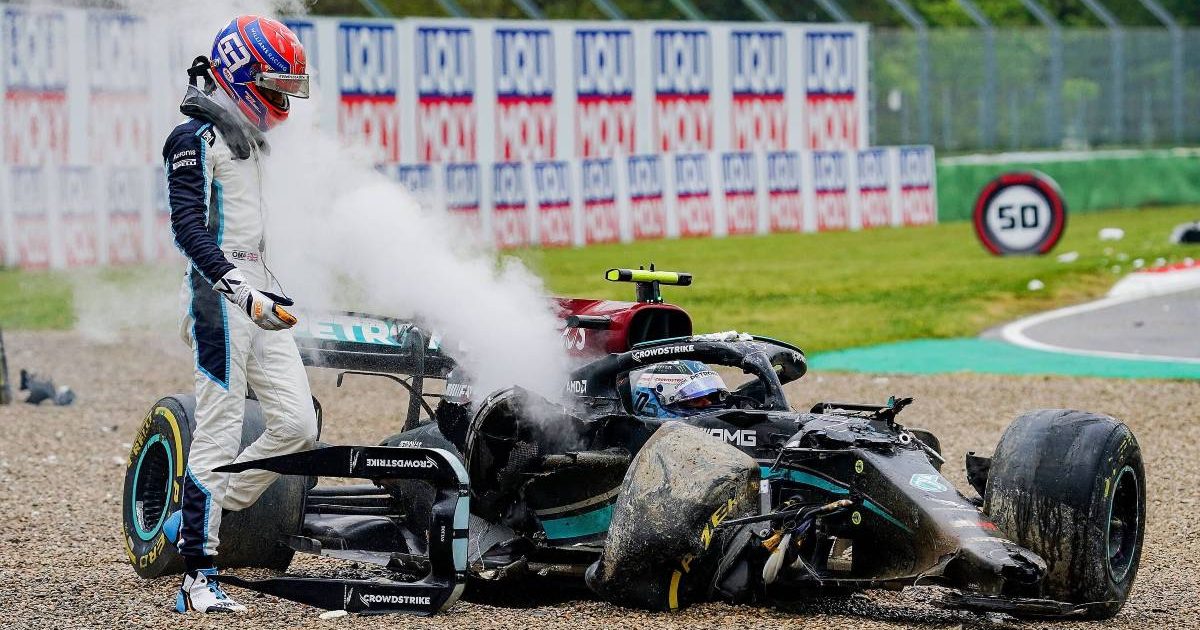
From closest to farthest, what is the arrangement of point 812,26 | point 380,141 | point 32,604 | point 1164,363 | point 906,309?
point 32,604 → point 1164,363 → point 906,309 → point 380,141 → point 812,26

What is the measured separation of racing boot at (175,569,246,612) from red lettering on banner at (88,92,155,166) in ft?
55.3

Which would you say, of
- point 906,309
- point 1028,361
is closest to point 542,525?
point 1028,361

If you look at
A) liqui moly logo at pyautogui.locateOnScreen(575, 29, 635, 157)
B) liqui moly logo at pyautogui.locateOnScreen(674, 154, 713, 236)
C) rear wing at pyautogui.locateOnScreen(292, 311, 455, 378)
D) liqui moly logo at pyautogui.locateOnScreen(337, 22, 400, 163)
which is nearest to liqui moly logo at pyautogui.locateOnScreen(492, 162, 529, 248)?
liqui moly logo at pyautogui.locateOnScreen(337, 22, 400, 163)

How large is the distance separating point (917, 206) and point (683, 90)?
14.8 ft

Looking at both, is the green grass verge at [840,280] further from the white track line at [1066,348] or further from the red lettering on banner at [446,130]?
the red lettering on banner at [446,130]

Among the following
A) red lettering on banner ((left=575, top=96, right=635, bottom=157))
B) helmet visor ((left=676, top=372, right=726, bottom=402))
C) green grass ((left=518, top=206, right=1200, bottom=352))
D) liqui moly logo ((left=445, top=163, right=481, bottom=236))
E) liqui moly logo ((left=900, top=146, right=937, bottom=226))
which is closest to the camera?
helmet visor ((left=676, top=372, right=726, bottom=402))

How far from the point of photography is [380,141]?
2445 cm

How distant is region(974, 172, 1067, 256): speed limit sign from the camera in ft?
70.4

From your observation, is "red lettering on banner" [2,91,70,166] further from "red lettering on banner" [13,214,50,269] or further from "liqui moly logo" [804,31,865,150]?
"liqui moly logo" [804,31,865,150]

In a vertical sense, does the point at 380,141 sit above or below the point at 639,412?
above

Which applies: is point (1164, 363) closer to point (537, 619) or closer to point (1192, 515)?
point (1192, 515)

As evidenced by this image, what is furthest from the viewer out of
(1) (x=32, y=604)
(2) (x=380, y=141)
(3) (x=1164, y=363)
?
(2) (x=380, y=141)

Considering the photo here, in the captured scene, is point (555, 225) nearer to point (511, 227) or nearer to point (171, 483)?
point (511, 227)

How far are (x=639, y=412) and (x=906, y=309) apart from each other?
1133 centimetres
